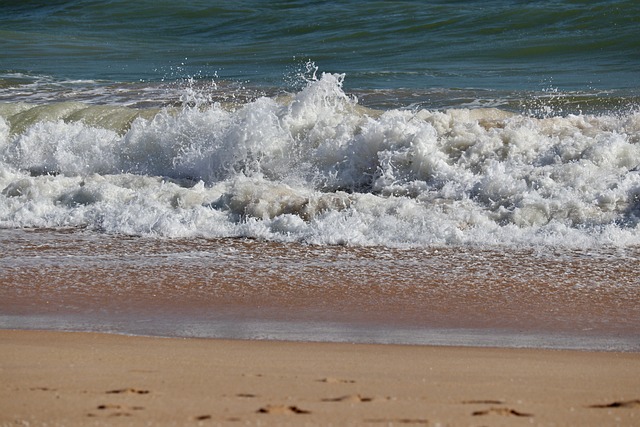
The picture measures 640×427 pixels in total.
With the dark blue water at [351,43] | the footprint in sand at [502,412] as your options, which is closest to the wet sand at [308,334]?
the footprint in sand at [502,412]

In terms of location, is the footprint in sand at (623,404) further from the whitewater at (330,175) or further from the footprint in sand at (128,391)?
the whitewater at (330,175)

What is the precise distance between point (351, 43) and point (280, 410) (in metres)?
17.8

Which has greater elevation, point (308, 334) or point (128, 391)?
point (128, 391)

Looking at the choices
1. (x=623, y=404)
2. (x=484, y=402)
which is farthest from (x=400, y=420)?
(x=623, y=404)

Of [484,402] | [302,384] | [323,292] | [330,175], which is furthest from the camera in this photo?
[330,175]

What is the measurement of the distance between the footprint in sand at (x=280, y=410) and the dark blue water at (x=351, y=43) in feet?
37.3

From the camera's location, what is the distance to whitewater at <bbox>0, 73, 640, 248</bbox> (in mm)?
7520

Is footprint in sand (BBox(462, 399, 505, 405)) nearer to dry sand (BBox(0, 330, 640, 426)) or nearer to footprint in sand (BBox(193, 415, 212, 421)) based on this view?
dry sand (BBox(0, 330, 640, 426))

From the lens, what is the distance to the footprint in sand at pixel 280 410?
323 cm

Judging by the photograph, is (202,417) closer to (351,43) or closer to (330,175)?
(330,175)

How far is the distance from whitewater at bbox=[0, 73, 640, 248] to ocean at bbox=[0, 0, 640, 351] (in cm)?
2

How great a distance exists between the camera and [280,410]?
128 inches

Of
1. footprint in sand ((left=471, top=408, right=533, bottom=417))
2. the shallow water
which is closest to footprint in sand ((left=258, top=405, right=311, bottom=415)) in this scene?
footprint in sand ((left=471, top=408, right=533, bottom=417))

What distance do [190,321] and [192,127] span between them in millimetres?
5687
